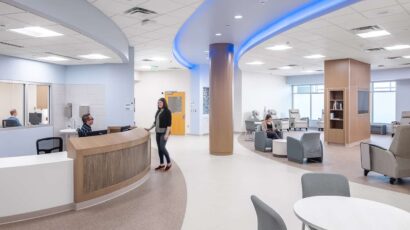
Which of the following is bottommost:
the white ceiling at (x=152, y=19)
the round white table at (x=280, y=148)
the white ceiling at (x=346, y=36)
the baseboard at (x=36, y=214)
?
the baseboard at (x=36, y=214)

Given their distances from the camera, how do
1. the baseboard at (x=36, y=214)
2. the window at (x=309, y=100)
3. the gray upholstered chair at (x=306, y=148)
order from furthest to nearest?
1. the window at (x=309, y=100)
2. the gray upholstered chair at (x=306, y=148)
3. the baseboard at (x=36, y=214)

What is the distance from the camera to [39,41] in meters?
6.38

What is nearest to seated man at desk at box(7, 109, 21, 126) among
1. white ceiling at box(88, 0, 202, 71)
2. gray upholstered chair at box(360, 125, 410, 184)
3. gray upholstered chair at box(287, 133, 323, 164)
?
white ceiling at box(88, 0, 202, 71)

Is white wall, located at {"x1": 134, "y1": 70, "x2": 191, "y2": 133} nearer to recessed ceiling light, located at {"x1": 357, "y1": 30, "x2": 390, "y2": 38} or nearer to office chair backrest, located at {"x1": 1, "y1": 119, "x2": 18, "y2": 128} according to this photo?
office chair backrest, located at {"x1": 1, "y1": 119, "x2": 18, "y2": 128}

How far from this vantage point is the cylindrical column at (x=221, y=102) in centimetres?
913

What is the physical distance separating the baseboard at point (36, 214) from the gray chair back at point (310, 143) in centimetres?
556

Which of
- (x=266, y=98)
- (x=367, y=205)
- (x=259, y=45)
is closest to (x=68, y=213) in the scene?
(x=367, y=205)

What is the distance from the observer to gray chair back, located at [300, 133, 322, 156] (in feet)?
25.9

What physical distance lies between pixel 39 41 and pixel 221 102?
4844 millimetres

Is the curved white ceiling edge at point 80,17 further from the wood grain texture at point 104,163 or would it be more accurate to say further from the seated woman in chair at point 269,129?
the seated woman in chair at point 269,129

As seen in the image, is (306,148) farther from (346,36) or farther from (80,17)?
(80,17)

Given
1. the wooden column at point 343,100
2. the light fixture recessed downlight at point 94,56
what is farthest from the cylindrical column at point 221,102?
the wooden column at point 343,100

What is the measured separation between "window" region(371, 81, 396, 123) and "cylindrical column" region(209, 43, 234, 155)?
1083cm

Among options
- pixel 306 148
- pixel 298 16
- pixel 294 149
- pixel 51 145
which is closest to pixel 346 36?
pixel 298 16
